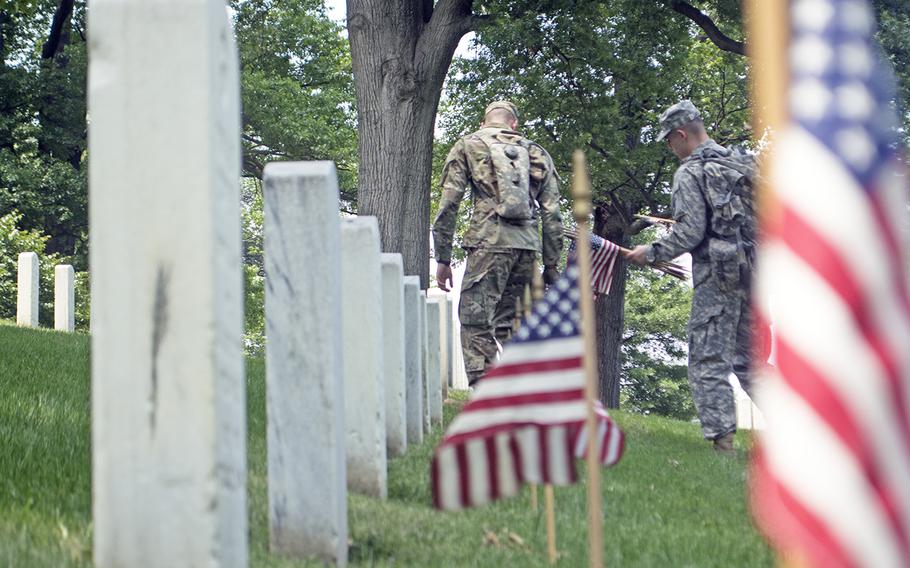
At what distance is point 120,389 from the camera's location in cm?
254

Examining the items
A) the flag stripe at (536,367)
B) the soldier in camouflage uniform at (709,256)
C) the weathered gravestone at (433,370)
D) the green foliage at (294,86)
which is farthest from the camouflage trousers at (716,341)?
the green foliage at (294,86)

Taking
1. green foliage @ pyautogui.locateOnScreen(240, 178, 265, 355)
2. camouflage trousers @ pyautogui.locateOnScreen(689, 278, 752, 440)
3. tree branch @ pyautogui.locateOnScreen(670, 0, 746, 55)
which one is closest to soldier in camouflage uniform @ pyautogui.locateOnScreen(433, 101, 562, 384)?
camouflage trousers @ pyautogui.locateOnScreen(689, 278, 752, 440)

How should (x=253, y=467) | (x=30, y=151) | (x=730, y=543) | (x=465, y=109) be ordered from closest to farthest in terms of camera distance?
1. (x=730, y=543)
2. (x=253, y=467)
3. (x=465, y=109)
4. (x=30, y=151)

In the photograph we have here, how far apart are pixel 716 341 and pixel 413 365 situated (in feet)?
7.76

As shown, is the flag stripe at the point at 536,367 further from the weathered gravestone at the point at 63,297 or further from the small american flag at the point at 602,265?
the weathered gravestone at the point at 63,297

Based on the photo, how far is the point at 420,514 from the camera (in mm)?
5078

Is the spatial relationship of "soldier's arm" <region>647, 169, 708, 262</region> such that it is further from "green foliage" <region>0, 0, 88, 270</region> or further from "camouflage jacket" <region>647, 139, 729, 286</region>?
"green foliage" <region>0, 0, 88, 270</region>

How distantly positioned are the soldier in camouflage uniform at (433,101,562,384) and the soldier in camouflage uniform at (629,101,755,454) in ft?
2.71

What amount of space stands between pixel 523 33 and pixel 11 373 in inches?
404

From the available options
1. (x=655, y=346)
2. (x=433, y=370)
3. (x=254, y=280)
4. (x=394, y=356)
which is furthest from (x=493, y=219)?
(x=655, y=346)

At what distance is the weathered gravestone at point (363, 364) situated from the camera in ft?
16.2

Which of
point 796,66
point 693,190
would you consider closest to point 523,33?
point 693,190

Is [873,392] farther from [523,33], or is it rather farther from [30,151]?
[30,151]

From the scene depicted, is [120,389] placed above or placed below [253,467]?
above
